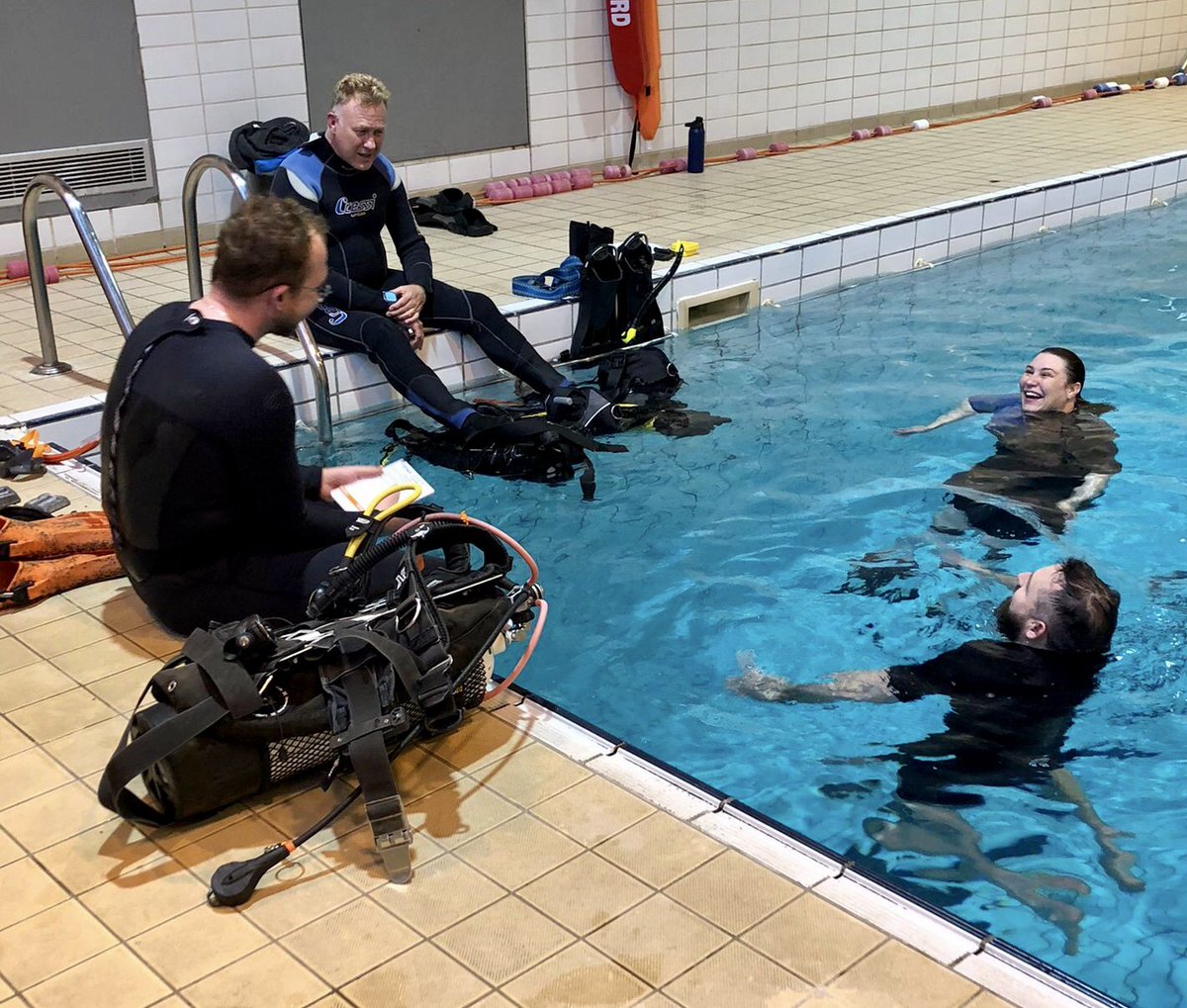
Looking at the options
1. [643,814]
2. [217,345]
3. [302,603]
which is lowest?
[643,814]

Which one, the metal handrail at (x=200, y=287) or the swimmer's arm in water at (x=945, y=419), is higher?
the metal handrail at (x=200, y=287)

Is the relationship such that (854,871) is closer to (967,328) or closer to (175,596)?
(175,596)

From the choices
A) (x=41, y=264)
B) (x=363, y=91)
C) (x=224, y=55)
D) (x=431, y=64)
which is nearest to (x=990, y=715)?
(x=363, y=91)

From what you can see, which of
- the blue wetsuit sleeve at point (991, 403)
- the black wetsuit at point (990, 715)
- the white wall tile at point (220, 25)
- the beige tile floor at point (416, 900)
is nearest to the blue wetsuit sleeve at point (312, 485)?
the beige tile floor at point (416, 900)

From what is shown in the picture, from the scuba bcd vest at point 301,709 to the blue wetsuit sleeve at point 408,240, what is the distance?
3049mm

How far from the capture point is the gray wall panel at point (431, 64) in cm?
809

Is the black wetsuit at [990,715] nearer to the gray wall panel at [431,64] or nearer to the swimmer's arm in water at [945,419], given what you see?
the swimmer's arm in water at [945,419]

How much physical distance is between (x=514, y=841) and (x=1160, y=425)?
3.97 m

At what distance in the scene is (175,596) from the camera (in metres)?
3.01

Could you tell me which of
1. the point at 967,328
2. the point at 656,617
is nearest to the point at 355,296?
the point at 656,617

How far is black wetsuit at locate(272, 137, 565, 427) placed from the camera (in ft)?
17.5

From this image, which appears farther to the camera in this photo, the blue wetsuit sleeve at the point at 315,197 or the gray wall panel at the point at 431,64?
the gray wall panel at the point at 431,64

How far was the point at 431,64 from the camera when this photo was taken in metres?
8.65

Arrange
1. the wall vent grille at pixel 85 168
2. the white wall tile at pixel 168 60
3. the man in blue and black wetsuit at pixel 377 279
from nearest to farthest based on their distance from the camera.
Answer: the man in blue and black wetsuit at pixel 377 279 → the wall vent grille at pixel 85 168 → the white wall tile at pixel 168 60
